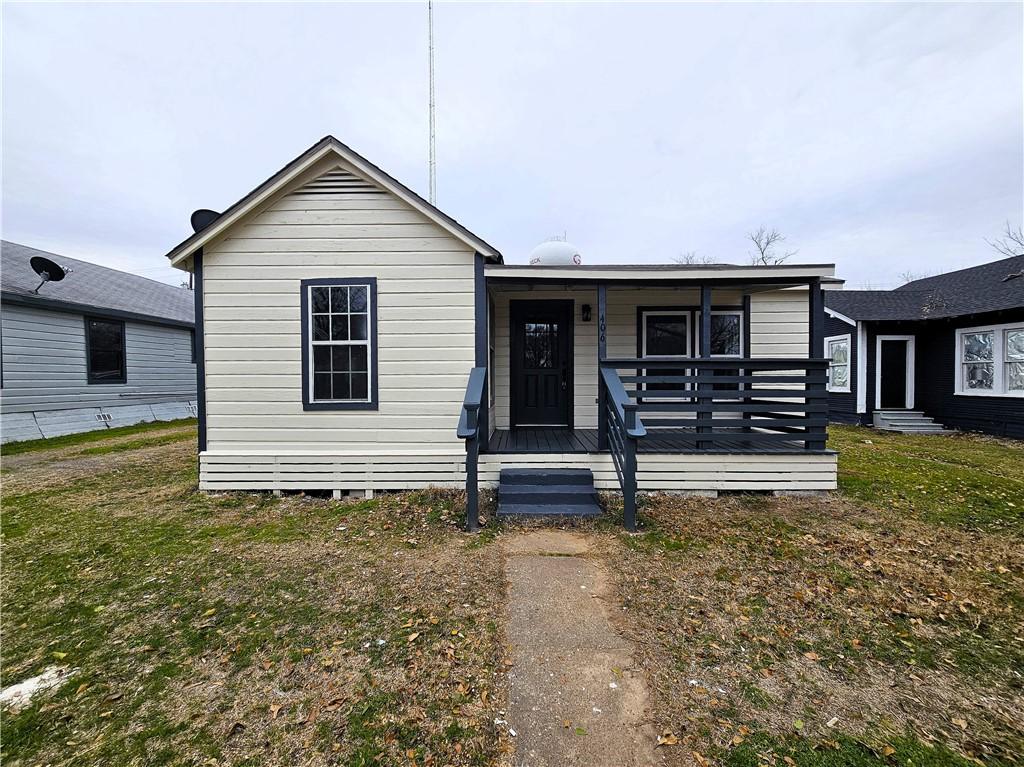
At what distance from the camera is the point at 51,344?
10.4 m

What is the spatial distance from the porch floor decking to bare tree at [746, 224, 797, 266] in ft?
92.3

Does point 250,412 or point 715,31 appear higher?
point 715,31

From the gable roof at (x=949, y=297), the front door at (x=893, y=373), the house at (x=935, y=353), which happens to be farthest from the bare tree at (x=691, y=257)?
the front door at (x=893, y=373)


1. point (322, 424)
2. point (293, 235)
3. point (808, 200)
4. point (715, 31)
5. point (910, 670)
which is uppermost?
point (808, 200)

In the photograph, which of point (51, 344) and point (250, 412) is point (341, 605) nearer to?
point (250, 412)

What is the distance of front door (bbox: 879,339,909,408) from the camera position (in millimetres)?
11992

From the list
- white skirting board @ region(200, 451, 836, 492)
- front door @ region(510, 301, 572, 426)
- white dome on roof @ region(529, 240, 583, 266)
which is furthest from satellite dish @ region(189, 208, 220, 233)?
white dome on roof @ region(529, 240, 583, 266)

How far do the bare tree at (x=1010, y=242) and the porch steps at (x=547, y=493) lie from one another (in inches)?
1152

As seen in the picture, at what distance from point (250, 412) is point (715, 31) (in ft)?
37.8

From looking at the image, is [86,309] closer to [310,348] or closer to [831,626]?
[310,348]

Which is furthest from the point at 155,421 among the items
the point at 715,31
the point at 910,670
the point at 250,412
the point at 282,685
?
the point at 715,31

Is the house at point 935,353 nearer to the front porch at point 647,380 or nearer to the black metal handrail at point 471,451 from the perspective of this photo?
the front porch at point 647,380

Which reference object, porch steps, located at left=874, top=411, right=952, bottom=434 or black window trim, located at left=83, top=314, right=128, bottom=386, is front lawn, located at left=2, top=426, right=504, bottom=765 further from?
porch steps, located at left=874, top=411, right=952, bottom=434

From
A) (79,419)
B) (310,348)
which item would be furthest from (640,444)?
(79,419)
